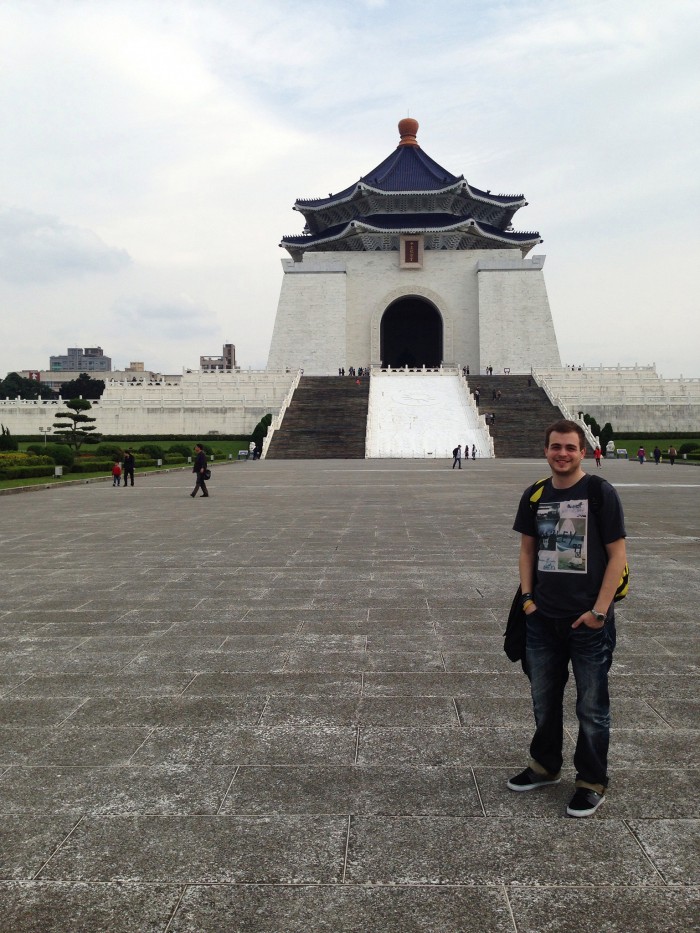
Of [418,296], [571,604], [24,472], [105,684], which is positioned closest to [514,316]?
[418,296]

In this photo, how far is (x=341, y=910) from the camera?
2.09 m

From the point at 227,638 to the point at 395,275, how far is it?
4797cm

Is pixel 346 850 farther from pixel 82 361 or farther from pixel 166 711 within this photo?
pixel 82 361

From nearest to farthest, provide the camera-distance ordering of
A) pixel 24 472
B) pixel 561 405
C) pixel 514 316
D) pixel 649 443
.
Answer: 1. pixel 24 472
2. pixel 649 443
3. pixel 561 405
4. pixel 514 316

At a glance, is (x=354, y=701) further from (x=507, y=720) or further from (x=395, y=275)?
(x=395, y=275)

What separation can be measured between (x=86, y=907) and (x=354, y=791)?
984 millimetres

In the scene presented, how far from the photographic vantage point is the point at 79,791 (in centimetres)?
279

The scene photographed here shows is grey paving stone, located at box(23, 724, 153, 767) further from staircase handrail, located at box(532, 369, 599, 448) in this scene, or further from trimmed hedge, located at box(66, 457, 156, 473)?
staircase handrail, located at box(532, 369, 599, 448)

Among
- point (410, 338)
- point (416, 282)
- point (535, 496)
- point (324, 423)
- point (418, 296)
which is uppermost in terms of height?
point (416, 282)

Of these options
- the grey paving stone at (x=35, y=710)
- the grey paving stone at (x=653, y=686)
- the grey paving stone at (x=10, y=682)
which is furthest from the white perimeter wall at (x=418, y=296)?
the grey paving stone at (x=35, y=710)

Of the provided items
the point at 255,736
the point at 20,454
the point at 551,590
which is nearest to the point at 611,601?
the point at 551,590

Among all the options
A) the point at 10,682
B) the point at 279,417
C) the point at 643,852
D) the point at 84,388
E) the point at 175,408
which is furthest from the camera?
the point at 84,388

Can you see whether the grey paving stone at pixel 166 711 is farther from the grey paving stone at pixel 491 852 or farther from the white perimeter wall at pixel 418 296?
the white perimeter wall at pixel 418 296

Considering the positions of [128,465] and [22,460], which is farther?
[22,460]
